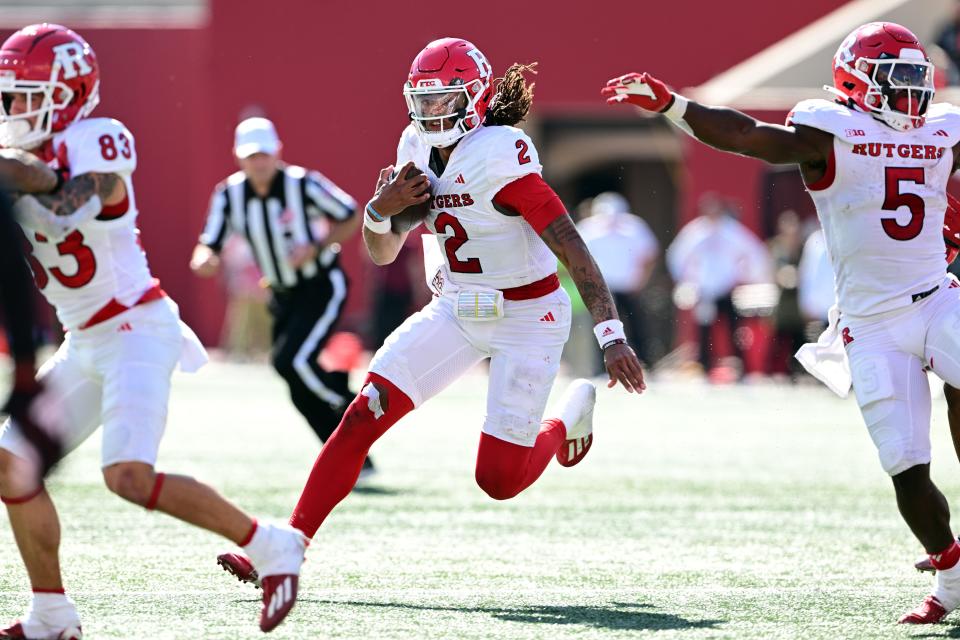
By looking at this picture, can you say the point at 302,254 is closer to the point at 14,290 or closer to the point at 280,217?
the point at 280,217

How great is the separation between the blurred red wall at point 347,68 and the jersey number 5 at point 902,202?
45.2 feet

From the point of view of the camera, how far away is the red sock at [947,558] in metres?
4.84

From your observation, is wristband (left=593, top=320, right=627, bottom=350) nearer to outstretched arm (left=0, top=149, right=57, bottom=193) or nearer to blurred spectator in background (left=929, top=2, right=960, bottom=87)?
outstretched arm (left=0, top=149, right=57, bottom=193)

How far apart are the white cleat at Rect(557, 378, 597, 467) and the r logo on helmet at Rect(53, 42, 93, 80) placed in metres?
2.44

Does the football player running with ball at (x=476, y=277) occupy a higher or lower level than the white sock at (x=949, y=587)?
higher

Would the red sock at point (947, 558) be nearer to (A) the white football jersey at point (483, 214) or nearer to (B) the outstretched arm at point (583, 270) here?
(B) the outstretched arm at point (583, 270)

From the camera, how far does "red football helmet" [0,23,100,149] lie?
437 centimetres

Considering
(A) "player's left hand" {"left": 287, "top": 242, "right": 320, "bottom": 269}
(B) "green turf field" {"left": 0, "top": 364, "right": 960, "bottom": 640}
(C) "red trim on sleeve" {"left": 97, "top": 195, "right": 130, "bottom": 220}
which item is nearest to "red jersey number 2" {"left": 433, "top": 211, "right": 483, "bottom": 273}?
(B) "green turf field" {"left": 0, "top": 364, "right": 960, "bottom": 640}

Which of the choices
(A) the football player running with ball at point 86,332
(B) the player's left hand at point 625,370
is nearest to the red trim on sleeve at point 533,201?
(B) the player's left hand at point 625,370

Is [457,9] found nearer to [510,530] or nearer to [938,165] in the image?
[510,530]

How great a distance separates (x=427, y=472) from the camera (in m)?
8.92

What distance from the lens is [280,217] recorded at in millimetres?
8320

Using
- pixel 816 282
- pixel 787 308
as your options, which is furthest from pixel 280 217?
pixel 787 308

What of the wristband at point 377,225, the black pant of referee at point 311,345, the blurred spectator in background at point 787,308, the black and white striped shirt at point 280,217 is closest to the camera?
the wristband at point 377,225
